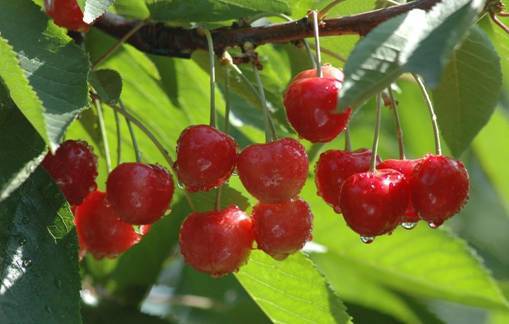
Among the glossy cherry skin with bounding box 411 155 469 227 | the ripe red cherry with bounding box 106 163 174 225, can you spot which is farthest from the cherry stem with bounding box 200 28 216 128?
the glossy cherry skin with bounding box 411 155 469 227

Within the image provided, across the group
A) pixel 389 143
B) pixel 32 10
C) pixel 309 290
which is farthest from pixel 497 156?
pixel 32 10

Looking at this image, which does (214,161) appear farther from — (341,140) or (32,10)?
(341,140)

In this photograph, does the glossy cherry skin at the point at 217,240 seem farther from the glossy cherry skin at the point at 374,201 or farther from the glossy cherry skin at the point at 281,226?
the glossy cherry skin at the point at 374,201

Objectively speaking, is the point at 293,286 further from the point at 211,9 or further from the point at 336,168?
the point at 211,9

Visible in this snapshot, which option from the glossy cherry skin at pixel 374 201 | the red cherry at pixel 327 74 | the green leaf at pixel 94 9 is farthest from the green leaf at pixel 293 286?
the green leaf at pixel 94 9

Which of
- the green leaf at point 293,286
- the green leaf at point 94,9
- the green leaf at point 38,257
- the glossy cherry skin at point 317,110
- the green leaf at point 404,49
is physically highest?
the green leaf at point 404,49

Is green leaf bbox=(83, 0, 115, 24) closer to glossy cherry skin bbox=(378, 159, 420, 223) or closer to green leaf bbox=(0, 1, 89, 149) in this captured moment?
green leaf bbox=(0, 1, 89, 149)

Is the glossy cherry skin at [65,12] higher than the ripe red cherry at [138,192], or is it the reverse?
the glossy cherry skin at [65,12]
